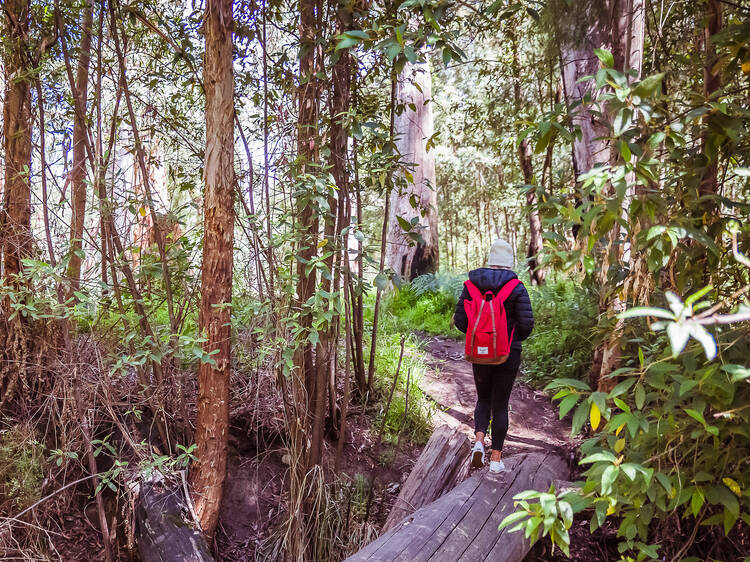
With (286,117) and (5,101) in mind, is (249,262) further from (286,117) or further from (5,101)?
(5,101)

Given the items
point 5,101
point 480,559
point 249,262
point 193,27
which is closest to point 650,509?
point 480,559

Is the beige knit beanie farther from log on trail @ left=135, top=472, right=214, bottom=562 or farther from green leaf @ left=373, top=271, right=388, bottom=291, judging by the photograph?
log on trail @ left=135, top=472, right=214, bottom=562

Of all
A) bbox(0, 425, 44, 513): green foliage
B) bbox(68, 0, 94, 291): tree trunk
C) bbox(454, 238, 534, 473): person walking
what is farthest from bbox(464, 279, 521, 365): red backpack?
bbox(0, 425, 44, 513): green foliage

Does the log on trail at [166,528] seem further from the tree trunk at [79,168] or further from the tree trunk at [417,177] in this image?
the tree trunk at [417,177]

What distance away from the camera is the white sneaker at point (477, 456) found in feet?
14.5

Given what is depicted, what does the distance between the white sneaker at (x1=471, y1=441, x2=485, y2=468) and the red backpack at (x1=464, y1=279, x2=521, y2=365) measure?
0.76m

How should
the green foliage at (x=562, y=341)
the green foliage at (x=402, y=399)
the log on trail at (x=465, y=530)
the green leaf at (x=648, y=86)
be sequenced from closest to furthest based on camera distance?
the green leaf at (x=648, y=86), the log on trail at (x=465, y=530), the green foliage at (x=402, y=399), the green foliage at (x=562, y=341)

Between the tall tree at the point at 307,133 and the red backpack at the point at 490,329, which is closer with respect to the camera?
the tall tree at the point at 307,133

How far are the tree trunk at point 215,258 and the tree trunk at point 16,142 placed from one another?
162cm

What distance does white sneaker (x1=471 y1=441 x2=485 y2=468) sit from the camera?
4.41 m

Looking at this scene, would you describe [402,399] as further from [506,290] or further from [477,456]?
[506,290]

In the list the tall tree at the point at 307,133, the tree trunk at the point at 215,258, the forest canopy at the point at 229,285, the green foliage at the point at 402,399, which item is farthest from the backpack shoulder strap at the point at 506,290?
the tree trunk at the point at 215,258

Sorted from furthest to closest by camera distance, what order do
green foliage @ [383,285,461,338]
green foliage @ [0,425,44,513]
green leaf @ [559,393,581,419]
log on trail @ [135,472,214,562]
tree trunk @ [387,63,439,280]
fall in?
tree trunk @ [387,63,439,280]
green foliage @ [383,285,461,338]
green foliage @ [0,425,44,513]
log on trail @ [135,472,214,562]
green leaf @ [559,393,581,419]

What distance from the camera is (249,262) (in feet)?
13.5
